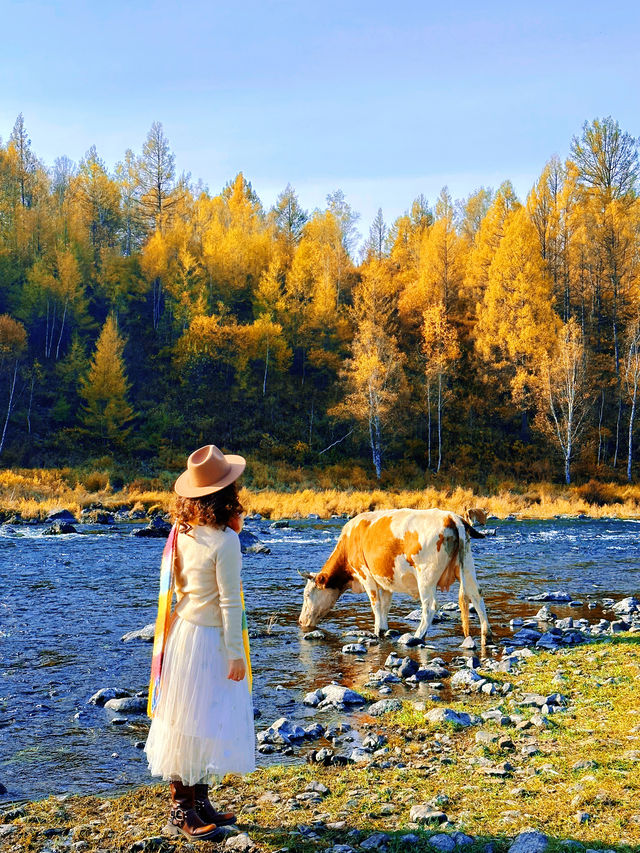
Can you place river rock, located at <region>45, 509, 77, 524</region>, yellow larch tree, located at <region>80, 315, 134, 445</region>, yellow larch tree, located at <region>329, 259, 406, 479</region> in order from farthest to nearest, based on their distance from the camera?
yellow larch tree, located at <region>80, 315, 134, 445</region>
yellow larch tree, located at <region>329, 259, 406, 479</region>
river rock, located at <region>45, 509, 77, 524</region>

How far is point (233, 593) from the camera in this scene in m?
4.78

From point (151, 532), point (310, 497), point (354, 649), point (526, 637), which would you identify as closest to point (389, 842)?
point (354, 649)

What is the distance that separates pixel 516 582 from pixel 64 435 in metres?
40.2

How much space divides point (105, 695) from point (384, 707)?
300cm

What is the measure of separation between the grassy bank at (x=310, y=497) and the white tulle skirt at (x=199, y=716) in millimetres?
25583

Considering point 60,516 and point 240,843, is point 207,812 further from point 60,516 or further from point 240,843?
point 60,516

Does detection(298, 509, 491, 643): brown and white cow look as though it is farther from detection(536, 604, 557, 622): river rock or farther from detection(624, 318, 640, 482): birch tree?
detection(624, 318, 640, 482): birch tree

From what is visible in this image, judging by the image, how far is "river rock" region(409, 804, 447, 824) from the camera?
15.1ft

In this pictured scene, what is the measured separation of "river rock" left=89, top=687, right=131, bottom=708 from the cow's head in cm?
407

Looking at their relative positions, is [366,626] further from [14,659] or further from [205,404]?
[205,404]

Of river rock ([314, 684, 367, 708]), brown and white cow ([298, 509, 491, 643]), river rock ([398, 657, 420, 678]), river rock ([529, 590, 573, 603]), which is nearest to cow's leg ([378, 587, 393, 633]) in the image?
brown and white cow ([298, 509, 491, 643])

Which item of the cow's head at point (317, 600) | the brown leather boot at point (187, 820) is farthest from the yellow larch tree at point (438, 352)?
the brown leather boot at point (187, 820)

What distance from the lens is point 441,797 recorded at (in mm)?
4949

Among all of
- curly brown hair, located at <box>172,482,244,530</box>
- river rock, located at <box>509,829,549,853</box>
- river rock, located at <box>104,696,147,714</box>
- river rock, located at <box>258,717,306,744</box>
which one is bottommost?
river rock, located at <box>104,696,147,714</box>
